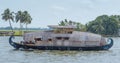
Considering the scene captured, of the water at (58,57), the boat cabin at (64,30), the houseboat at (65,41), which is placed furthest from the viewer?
the boat cabin at (64,30)

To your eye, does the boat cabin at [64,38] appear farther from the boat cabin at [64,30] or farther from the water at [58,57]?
the water at [58,57]

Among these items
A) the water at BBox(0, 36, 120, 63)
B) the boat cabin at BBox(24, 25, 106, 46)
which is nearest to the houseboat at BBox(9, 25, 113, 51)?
the boat cabin at BBox(24, 25, 106, 46)

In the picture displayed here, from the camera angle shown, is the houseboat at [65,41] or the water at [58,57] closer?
the water at [58,57]

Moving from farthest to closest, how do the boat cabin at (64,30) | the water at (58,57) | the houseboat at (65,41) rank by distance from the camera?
the boat cabin at (64,30), the houseboat at (65,41), the water at (58,57)

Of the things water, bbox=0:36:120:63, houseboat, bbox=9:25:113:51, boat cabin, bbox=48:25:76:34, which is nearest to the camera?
water, bbox=0:36:120:63

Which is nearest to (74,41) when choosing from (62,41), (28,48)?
(62,41)

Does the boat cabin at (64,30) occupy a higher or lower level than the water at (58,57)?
higher

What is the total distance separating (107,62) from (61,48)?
24555 mm

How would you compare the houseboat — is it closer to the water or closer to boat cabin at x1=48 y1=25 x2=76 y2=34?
boat cabin at x1=48 y1=25 x2=76 y2=34

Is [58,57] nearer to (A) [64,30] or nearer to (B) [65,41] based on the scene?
(B) [65,41]

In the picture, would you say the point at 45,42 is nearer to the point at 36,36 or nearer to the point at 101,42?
the point at 36,36

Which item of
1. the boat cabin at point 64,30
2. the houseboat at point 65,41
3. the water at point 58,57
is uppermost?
the boat cabin at point 64,30

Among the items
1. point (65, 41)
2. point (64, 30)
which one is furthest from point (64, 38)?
point (64, 30)

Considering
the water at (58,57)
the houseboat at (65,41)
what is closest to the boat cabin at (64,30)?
the houseboat at (65,41)
